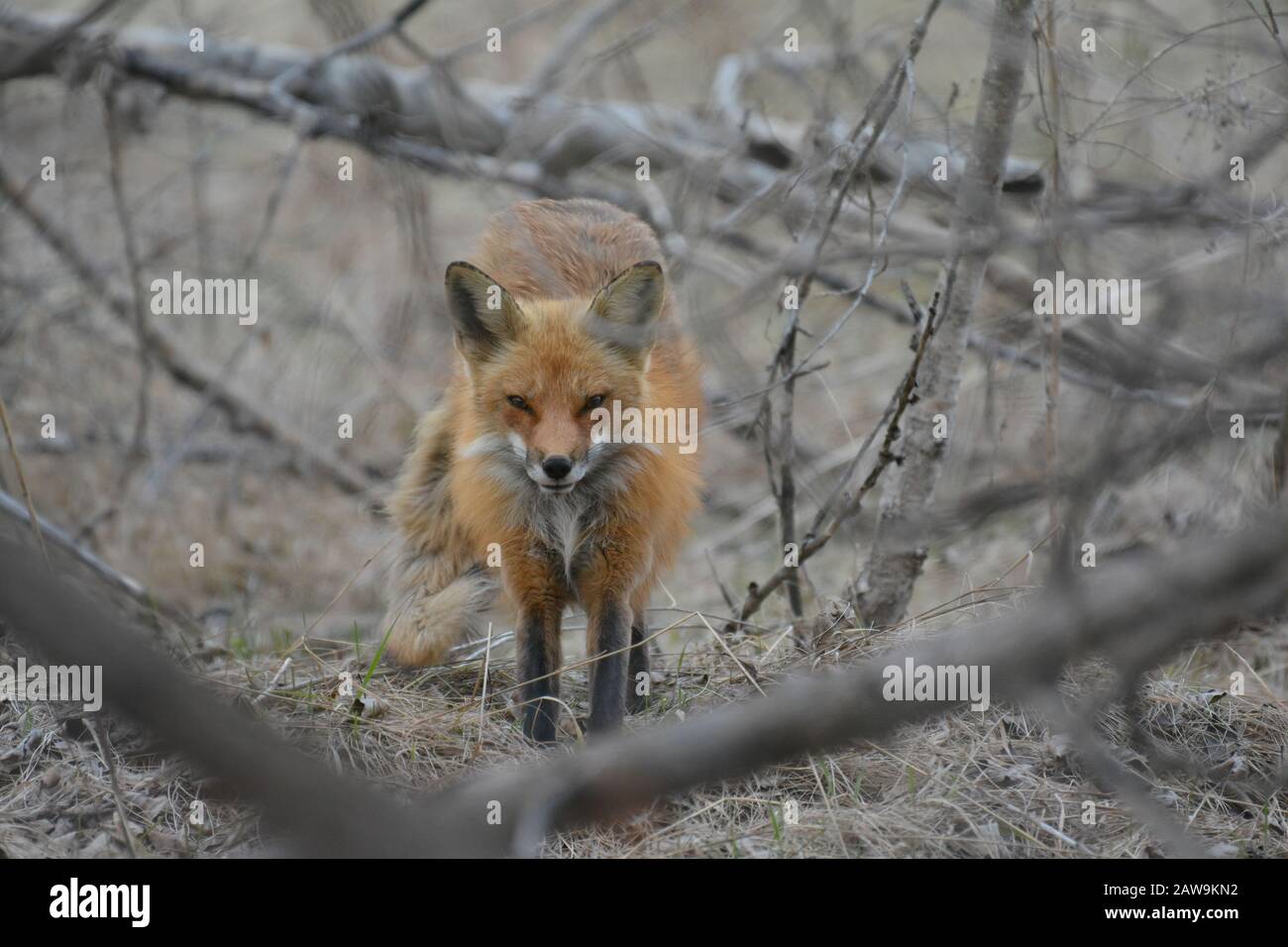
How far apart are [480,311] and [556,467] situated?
689 millimetres

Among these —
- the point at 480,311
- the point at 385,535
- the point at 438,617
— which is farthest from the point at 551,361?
the point at 385,535

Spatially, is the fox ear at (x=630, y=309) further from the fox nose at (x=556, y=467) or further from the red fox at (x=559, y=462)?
the fox nose at (x=556, y=467)

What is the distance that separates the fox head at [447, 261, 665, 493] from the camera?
147 inches

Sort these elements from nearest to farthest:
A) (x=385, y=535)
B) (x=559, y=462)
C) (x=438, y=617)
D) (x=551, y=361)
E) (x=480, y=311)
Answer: (x=559, y=462), (x=551, y=361), (x=480, y=311), (x=438, y=617), (x=385, y=535)

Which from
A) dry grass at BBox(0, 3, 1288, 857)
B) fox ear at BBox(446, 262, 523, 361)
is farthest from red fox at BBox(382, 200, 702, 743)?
dry grass at BBox(0, 3, 1288, 857)

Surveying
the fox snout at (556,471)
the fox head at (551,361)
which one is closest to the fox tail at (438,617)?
the fox head at (551,361)

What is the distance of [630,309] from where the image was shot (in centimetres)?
390

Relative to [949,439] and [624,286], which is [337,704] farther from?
[949,439]

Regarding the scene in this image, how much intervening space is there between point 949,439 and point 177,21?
6364 millimetres

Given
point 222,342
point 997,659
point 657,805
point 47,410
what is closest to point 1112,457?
point 997,659

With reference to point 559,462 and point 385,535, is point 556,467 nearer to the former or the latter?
point 559,462

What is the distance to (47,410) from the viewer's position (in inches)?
307

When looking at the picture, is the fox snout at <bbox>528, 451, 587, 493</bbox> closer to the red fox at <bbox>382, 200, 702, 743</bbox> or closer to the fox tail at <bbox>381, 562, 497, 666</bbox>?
the red fox at <bbox>382, 200, 702, 743</bbox>
